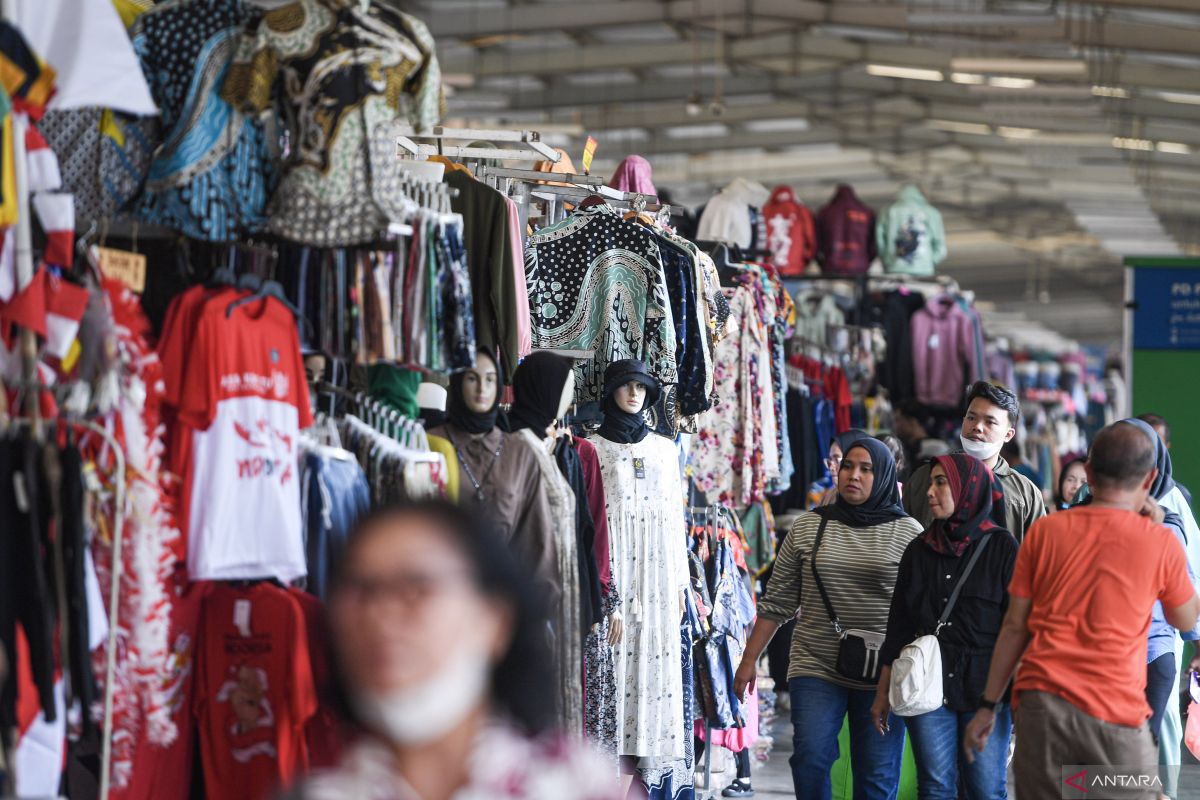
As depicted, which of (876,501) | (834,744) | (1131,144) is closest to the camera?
(834,744)

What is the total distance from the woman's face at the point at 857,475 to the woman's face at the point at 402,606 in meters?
4.24

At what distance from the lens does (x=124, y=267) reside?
4035 millimetres

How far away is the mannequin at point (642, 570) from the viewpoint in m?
6.40

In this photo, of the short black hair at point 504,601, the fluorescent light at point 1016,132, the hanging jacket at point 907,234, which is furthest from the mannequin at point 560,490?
the fluorescent light at point 1016,132

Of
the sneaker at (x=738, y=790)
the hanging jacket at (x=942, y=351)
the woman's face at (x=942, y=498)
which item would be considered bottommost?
the sneaker at (x=738, y=790)

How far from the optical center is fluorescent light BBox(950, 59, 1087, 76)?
12266 mm

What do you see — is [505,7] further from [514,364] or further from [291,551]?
[291,551]

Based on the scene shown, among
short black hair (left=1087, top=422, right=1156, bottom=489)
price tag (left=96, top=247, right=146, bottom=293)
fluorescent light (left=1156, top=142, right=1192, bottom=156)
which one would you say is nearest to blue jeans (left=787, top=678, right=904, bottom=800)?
short black hair (left=1087, top=422, right=1156, bottom=489)

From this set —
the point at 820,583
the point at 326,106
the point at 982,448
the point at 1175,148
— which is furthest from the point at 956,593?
the point at 1175,148

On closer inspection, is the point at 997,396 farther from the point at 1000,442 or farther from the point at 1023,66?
the point at 1023,66

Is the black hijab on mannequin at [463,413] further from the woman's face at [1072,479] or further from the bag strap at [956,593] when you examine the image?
the woman's face at [1072,479]

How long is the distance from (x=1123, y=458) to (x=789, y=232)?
752 centimetres

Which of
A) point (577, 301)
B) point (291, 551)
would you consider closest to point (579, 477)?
point (577, 301)

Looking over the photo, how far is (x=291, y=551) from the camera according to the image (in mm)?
4062
